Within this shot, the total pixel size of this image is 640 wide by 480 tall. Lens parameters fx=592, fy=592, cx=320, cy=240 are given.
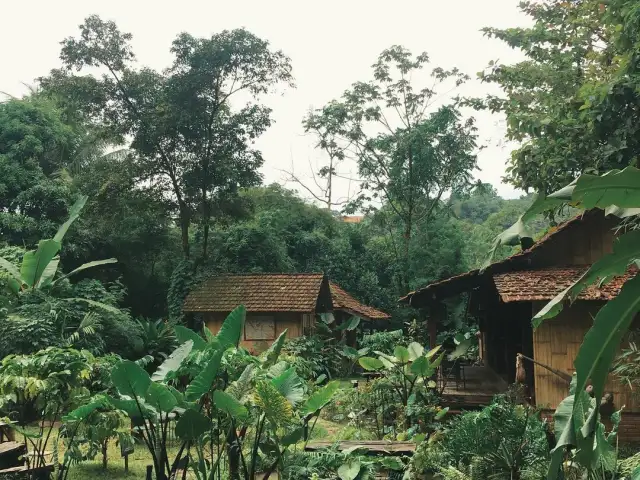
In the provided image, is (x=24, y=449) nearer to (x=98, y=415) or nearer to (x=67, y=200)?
(x=98, y=415)

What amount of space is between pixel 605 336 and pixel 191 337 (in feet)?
16.6

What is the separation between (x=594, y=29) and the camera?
12.9 m

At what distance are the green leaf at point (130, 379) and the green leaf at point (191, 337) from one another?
116 centimetres

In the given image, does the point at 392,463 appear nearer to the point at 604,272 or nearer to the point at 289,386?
the point at 289,386

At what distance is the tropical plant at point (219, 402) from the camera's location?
18.2 ft

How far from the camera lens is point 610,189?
9.32 feet

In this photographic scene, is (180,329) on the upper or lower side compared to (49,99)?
lower

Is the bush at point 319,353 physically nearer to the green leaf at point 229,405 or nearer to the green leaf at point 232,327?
the green leaf at point 232,327

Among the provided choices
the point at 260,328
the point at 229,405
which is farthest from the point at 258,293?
the point at 229,405

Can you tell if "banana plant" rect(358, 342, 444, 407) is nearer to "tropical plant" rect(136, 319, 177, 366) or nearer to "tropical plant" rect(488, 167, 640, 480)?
"tropical plant" rect(488, 167, 640, 480)

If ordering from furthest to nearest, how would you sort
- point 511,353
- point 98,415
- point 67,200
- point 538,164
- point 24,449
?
1. point 67,200
2. point 511,353
3. point 538,164
4. point 24,449
5. point 98,415

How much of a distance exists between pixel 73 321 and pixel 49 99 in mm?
11012

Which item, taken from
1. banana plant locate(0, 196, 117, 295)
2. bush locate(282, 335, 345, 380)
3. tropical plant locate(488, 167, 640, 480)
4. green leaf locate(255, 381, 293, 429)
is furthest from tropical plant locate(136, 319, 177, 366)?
tropical plant locate(488, 167, 640, 480)

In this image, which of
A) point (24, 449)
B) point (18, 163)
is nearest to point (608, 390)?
point (24, 449)
